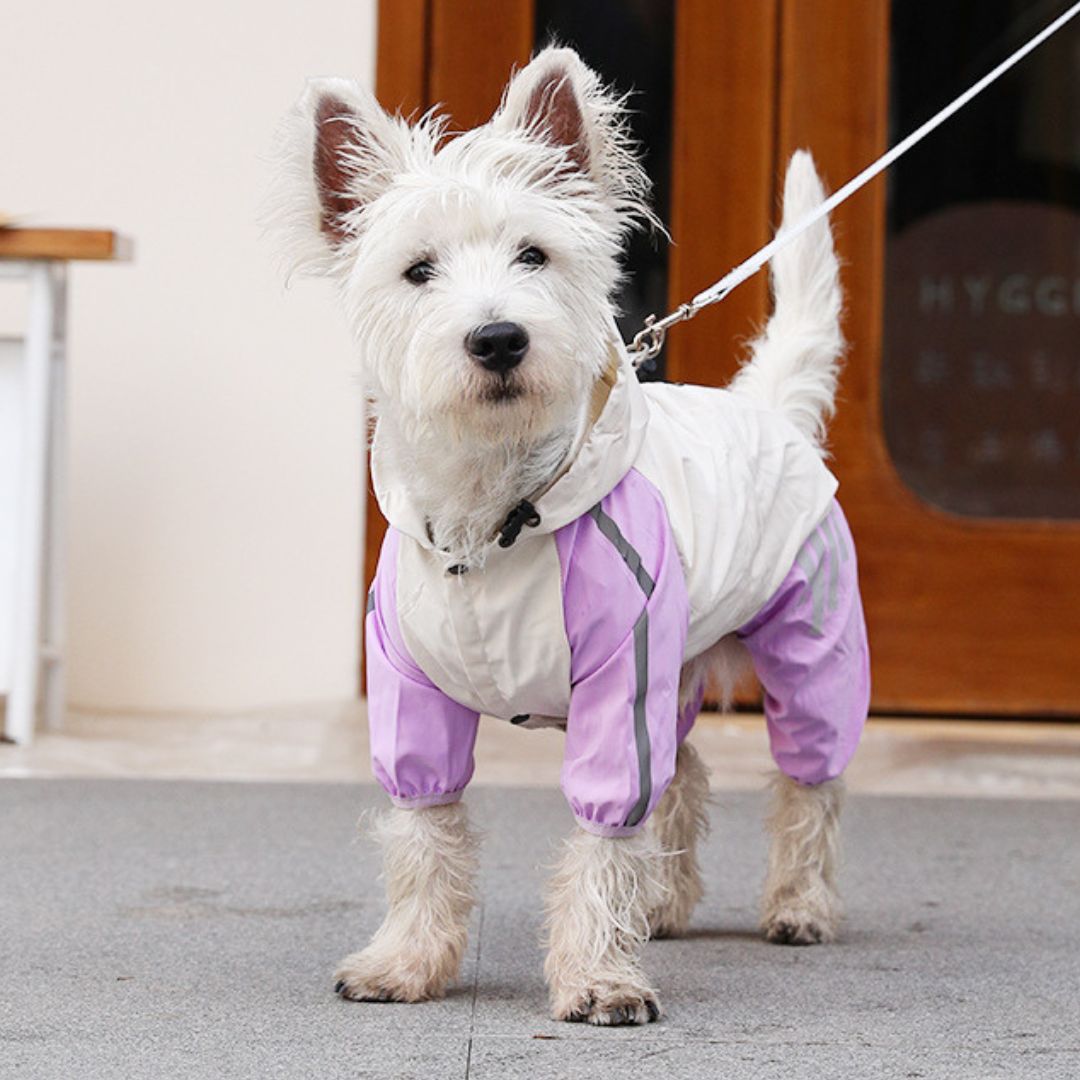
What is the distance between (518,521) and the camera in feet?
9.09

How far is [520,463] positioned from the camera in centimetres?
280

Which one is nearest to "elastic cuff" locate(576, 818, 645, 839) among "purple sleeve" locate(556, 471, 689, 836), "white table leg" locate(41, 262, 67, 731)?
"purple sleeve" locate(556, 471, 689, 836)

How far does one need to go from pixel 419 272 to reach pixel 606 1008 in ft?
3.44

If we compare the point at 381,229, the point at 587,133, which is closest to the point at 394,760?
the point at 381,229

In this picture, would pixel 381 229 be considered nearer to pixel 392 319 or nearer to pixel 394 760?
pixel 392 319

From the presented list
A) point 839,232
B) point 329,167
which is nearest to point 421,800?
point 329,167

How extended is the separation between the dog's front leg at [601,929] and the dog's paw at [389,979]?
181 millimetres

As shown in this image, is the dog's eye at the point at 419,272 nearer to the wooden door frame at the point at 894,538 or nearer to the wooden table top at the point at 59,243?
the wooden table top at the point at 59,243

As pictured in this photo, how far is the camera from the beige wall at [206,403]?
5781 millimetres

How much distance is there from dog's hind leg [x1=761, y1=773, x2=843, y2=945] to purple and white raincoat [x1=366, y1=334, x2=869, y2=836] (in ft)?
1.37

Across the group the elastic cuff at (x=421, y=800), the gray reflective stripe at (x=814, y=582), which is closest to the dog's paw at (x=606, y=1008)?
the elastic cuff at (x=421, y=800)

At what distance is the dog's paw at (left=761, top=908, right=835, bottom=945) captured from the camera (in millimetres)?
3346

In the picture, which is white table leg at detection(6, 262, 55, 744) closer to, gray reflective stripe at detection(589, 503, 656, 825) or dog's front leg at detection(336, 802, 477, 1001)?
dog's front leg at detection(336, 802, 477, 1001)

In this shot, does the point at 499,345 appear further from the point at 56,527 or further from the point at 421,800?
the point at 56,527
